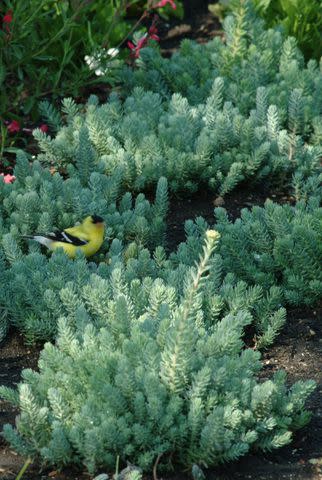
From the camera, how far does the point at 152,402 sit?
3.39 metres

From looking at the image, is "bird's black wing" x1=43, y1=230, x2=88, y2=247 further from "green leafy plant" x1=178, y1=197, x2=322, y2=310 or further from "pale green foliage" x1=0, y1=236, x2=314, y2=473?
"pale green foliage" x1=0, y1=236, x2=314, y2=473

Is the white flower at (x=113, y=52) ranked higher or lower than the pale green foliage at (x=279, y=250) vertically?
lower

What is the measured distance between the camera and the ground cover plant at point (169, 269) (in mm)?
3447

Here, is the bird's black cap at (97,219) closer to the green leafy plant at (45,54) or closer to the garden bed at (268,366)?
the garden bed at (268,366)

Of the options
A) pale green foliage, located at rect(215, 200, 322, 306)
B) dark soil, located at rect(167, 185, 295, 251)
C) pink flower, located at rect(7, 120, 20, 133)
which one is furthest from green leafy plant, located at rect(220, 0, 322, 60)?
pale green foliage, located at rect(215, 200, 322, 306)

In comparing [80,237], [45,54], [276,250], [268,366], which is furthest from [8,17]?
[268,366]

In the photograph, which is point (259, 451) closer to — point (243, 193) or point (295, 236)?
point (295, 236)

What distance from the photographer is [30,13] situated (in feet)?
20.5

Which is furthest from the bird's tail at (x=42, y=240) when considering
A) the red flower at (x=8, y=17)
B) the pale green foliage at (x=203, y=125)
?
the red flower at (x=8, y=17)

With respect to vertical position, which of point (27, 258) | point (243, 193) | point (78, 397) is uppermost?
point (78, 397)

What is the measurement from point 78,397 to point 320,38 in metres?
5.09

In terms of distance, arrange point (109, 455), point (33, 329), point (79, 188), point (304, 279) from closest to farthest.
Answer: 1. point (109, 455)
2. point (33, 329)
3. point (304, 279)
4. point (79, 188)

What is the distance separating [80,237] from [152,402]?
5.43 feet

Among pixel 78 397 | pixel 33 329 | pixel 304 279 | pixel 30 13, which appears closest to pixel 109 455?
pixel 78 397
